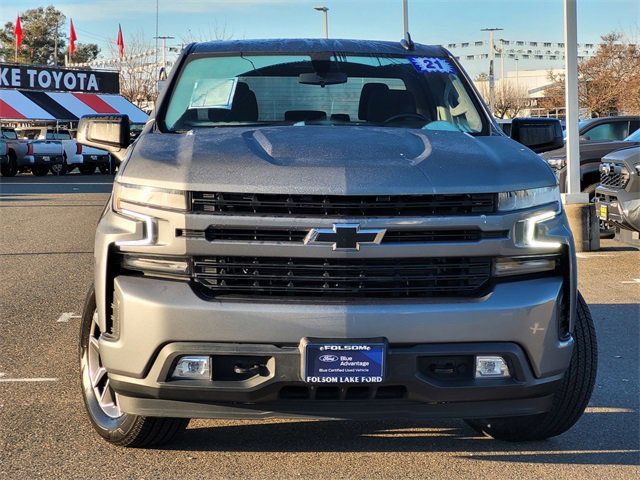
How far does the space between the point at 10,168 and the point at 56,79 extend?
10.6 m

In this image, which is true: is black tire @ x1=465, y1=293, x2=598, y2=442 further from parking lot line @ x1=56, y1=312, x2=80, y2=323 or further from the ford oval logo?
parking lot line @ x1=56, y1=312, x2=80, y2=323

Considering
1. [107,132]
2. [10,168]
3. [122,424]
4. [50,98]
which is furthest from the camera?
[50,98]

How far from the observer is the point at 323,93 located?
5.48 m

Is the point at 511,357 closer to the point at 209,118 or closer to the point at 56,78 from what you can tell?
the point at 209,118

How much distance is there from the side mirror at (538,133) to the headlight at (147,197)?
7.71ft

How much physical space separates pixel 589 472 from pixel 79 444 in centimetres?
231

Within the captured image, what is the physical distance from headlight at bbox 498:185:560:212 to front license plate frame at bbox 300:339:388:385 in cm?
78

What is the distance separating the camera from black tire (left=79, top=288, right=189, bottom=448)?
4.43 meters

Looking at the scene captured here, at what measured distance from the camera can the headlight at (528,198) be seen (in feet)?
13.3

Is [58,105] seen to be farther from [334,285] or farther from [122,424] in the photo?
[334,285]

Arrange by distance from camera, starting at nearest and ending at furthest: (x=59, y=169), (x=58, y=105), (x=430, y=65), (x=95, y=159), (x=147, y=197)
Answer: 1. (x=147, y=197)
2. (x=430, y=65)
3. (x=95, y=159)
4. (x=59, y=169)
5. (x=58, y=105)

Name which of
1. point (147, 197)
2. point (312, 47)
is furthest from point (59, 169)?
point (147, 197)

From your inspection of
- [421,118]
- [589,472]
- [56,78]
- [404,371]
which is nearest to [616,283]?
[421,118]

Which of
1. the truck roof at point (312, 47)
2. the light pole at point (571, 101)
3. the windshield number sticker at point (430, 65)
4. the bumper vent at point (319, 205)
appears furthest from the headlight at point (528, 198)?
the light pole at point (571, 101)
